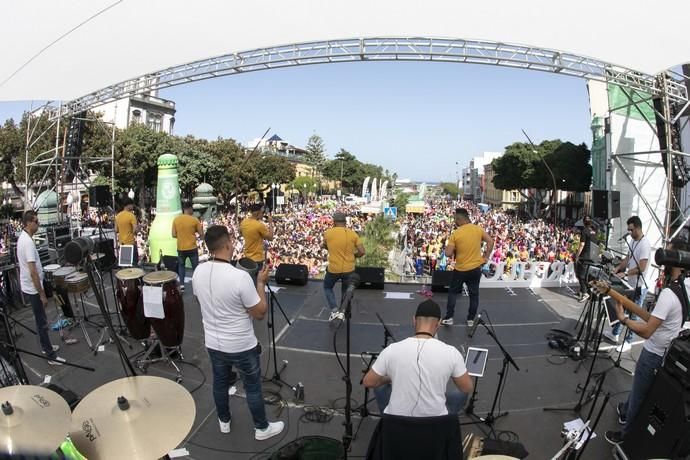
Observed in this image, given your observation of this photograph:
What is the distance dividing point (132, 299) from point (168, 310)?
52 cm

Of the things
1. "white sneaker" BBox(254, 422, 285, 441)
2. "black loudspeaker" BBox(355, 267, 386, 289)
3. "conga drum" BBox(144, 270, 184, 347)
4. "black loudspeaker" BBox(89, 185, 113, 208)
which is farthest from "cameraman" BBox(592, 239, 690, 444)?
"black loudspeaker" BBox(89, 185, 113, 208)

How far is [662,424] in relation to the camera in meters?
2.59

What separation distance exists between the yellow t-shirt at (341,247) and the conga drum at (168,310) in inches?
78.8

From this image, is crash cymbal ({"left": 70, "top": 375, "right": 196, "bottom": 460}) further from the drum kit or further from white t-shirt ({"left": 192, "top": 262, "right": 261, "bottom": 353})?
white t-shirt ({"left": 192, "top": 262, "right": 261, "bottom": 353})

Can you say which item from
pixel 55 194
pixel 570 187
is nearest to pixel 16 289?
pixel 55 194

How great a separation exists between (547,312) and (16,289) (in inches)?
320

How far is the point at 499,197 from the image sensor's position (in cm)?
7919

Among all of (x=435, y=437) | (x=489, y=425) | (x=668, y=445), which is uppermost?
(x=435, y=437)

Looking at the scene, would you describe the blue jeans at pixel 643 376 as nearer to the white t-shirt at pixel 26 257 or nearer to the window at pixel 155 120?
the white t-shirt at pixel 26 257

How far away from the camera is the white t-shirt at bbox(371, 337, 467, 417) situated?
216 centimetres

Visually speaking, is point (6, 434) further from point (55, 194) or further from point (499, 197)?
point (499, 197)

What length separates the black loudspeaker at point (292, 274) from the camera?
7.63 meters

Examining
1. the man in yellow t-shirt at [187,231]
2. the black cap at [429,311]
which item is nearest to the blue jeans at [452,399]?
the black cap at [429,311]

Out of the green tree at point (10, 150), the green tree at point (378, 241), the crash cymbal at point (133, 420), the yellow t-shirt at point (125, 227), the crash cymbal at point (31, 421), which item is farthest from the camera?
the green tree at point (10, 150)
